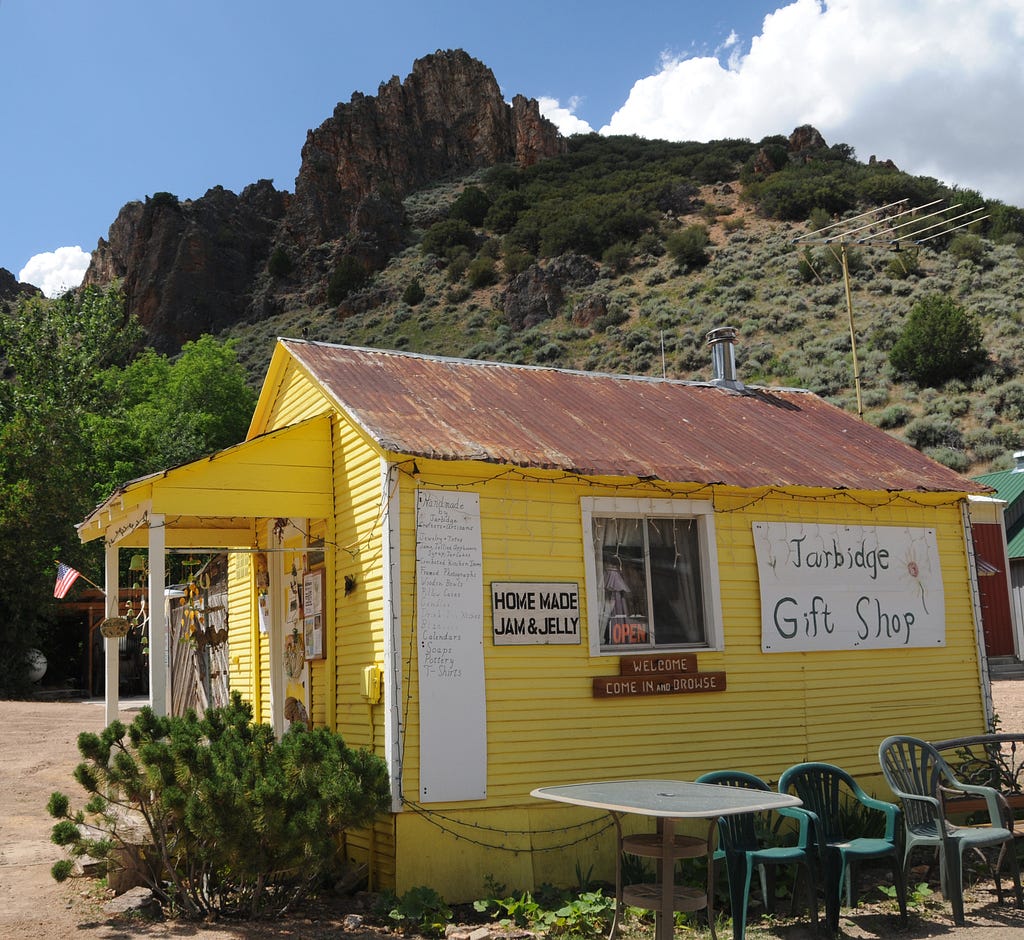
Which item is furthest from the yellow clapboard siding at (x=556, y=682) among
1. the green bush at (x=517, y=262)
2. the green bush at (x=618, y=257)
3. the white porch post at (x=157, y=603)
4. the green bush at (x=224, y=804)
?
the green bush at (x=517, y=262)

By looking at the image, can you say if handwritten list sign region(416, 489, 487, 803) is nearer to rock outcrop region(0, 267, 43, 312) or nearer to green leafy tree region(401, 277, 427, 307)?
green leafy tree region(401, 277, 427, 307)

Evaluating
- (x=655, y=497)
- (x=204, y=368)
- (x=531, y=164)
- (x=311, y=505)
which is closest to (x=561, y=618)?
(x=655, y=497)

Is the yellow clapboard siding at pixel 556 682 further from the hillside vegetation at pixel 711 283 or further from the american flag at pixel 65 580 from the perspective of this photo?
the hillside vegetation at pixel 711 283

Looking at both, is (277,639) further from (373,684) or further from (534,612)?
(534,612)

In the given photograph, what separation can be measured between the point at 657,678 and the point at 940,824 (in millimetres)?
2321

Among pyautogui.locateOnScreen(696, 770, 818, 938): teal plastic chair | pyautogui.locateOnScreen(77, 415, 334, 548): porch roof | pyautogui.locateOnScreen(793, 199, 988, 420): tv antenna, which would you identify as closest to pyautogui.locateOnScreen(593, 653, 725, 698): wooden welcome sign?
pyautogui.locateOnScreen(696, 770, 818, 938): teal plastic chair

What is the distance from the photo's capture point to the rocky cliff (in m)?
63.4

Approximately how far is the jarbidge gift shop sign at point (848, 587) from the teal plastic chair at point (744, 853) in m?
2.35

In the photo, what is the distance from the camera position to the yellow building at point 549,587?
293 inches

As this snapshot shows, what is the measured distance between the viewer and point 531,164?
75.4 metres

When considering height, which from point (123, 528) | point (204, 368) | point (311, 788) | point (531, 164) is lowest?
point (311, 788)

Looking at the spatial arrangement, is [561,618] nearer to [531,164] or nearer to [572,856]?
A: [572,856]

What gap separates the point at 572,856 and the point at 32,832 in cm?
525

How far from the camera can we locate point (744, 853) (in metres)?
6.45
